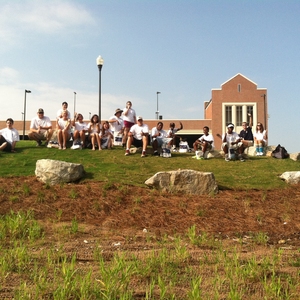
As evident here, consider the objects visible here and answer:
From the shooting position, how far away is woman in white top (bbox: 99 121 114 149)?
45.9ft

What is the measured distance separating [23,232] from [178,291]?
3.19m

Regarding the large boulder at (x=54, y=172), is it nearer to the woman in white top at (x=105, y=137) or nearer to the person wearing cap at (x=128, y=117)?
the woman in white top at (x=105, y=137)

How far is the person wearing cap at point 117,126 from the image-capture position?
577 inches

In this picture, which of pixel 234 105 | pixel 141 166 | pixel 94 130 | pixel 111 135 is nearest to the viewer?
pixel 141 166

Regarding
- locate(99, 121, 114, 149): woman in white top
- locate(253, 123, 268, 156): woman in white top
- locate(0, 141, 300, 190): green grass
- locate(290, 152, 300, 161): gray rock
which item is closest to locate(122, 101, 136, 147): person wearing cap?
locate(99, 121, 114, 149): woman in white top

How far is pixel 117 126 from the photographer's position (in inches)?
583

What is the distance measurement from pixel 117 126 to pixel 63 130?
2.28m

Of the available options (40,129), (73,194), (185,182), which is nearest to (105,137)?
(40,129)

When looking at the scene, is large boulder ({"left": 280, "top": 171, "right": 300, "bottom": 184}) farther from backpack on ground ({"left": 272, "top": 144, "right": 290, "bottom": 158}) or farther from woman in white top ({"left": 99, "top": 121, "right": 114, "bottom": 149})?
woman in white top ({"left": 99, "top": 121, "right": 114, "bottom": 149})

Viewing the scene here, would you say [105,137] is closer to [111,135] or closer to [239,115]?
[111,135]

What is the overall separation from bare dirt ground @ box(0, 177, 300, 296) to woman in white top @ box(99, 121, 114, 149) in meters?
4.72

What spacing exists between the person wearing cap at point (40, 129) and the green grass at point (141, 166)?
2.07ft

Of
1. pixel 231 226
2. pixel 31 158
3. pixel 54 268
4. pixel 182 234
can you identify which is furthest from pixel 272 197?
pixel 31 158

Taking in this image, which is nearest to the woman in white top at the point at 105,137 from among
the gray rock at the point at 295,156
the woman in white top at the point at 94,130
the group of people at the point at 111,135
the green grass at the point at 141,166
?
the group of people at the point at 111,135
